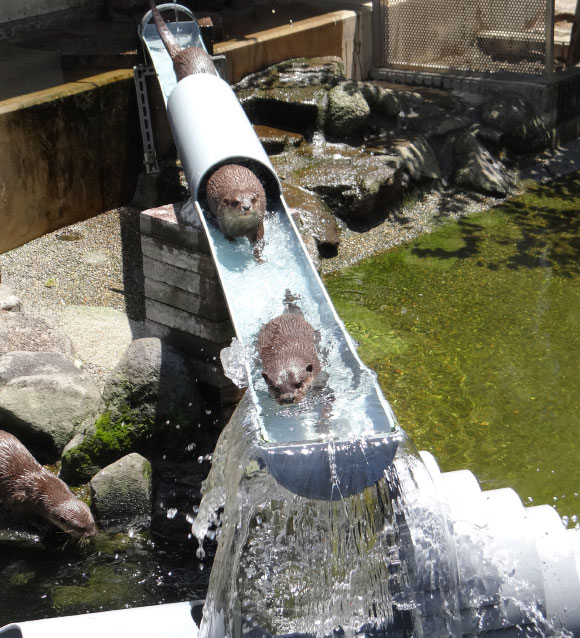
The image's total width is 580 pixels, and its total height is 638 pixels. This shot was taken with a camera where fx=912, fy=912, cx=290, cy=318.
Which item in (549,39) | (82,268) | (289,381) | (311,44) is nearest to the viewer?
(289,381)

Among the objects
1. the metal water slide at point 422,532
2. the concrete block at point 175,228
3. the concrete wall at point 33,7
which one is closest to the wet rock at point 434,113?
the concrete wall at point 33,7

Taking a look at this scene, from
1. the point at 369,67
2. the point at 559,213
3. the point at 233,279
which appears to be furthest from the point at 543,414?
the point at 369,67

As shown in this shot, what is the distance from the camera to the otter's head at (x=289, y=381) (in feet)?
13.4

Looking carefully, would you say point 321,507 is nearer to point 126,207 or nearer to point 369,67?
point 126,207

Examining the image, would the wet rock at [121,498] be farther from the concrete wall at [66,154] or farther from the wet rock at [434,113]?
the wet rock at [434,113]

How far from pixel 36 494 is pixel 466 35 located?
797 centimetres

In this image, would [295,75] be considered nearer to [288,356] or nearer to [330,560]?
[288,356]

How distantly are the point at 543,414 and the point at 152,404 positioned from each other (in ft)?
8.43

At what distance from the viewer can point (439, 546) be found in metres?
3.82

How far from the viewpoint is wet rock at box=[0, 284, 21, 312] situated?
6824 mm

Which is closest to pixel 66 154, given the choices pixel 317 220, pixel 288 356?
pixel 317 220

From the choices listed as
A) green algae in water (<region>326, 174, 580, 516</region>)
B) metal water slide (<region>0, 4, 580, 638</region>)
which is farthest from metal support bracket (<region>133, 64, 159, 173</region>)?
metal water slide (<region>0, 4, 580, 638</region>)

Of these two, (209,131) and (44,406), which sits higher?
(209,131)

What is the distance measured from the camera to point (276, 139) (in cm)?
927
